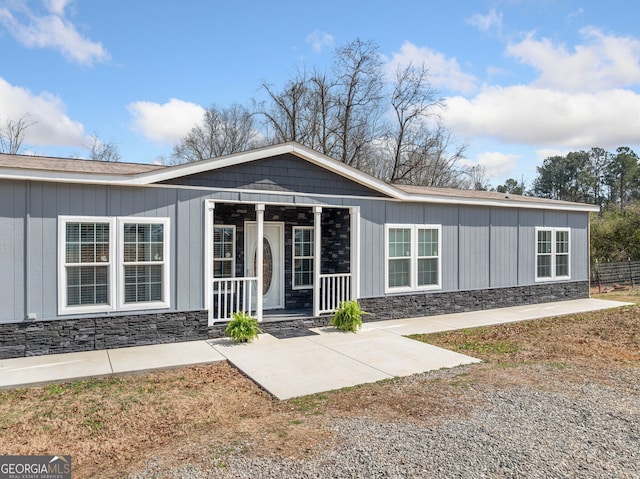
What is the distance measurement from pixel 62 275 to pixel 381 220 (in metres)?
6.07

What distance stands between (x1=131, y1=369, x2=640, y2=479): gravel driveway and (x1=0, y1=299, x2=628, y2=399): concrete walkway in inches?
60.6

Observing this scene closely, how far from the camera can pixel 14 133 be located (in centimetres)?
2425

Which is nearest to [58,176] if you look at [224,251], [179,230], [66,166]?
[66,166]

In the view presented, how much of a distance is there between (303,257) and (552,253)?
7.36 m

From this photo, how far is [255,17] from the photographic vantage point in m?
13.3

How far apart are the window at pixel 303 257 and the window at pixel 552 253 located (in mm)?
6519

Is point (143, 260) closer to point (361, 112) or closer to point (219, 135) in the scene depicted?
point (361, 112)

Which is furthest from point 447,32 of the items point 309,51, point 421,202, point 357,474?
point 309,51

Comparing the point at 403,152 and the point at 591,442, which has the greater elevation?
the point at 403,152

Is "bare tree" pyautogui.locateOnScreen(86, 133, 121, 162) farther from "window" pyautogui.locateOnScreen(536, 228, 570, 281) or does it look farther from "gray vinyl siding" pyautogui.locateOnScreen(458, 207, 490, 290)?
"window" pyautogui.locateOnScreen(536, 228, 570, 281)

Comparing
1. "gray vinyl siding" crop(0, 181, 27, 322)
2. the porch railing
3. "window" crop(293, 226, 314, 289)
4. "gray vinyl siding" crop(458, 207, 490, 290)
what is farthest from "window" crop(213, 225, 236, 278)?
"gray vinyl siding" crop(458, 207, 490, 290)

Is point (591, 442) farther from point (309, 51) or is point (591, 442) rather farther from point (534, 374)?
point (309, 51)

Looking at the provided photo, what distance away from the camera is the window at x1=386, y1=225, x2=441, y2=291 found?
976 cm

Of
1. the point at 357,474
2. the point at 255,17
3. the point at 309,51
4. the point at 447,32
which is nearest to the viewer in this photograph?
the point at 357,474
